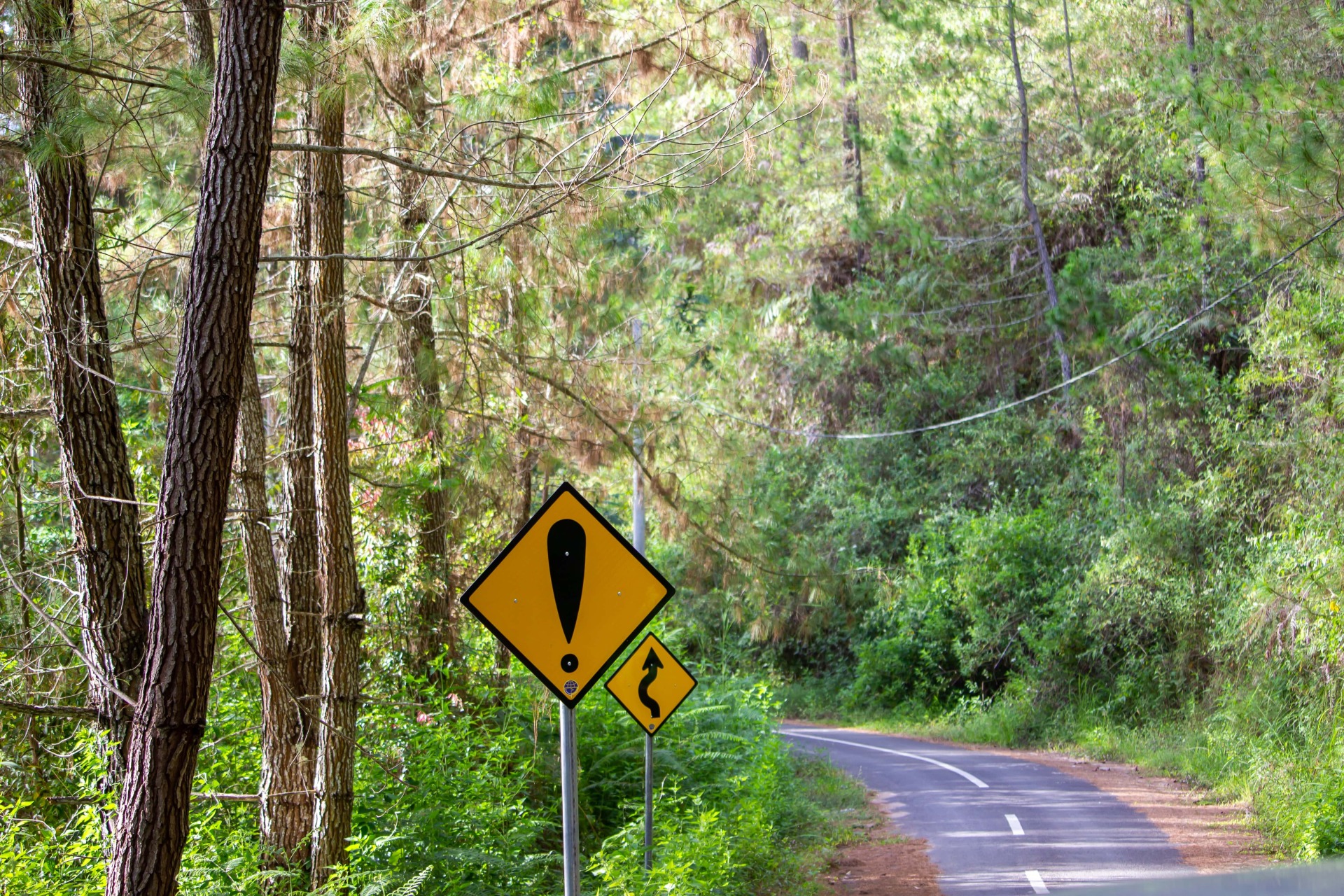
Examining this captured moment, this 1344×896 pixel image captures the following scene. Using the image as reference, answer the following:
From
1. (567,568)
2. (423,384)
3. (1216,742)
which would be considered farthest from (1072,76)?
(567,568)

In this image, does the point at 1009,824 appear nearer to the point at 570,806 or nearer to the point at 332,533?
the point at 332,533

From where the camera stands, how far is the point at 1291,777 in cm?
1323

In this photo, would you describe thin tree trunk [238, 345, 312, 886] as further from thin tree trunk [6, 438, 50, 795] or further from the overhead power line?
the overhead power line

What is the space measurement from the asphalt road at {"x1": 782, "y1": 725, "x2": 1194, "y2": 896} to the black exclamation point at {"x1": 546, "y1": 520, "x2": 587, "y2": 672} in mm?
4745

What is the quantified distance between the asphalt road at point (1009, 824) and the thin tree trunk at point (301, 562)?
5.71m

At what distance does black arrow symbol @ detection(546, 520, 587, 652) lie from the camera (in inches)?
198

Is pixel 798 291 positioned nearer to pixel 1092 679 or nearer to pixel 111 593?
pixel 1092 679

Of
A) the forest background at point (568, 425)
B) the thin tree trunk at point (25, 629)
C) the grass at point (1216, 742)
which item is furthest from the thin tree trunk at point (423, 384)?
the grass at point (1216, 742)

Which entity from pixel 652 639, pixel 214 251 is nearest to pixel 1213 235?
pixel 652 639

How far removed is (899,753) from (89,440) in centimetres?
1694

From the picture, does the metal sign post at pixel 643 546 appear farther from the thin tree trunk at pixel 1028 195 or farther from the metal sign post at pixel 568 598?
the thin tree trunk at pixel 1028 195

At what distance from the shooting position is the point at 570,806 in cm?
462

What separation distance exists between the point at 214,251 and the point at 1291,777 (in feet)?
42.1

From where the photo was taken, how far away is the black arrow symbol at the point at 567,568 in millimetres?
5039
